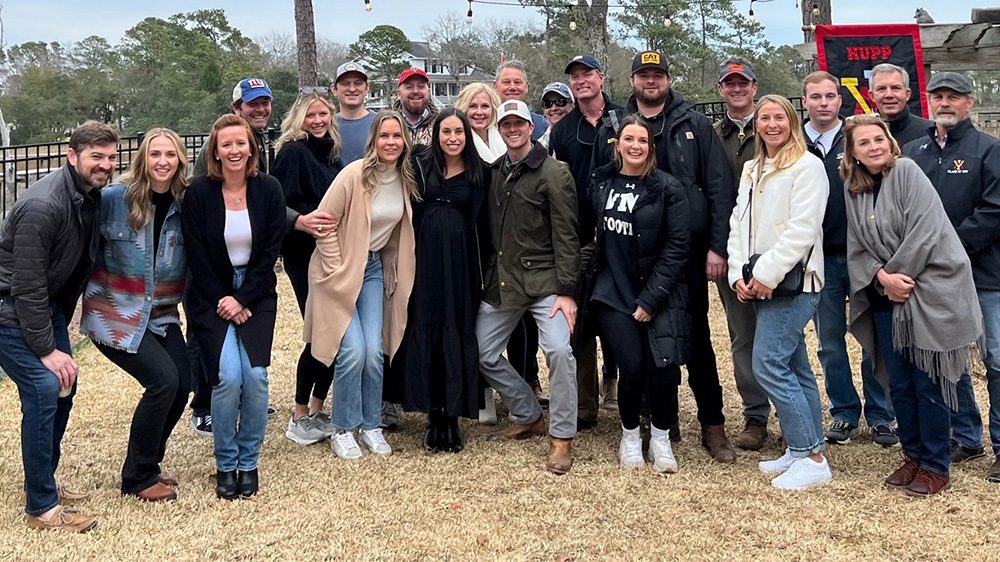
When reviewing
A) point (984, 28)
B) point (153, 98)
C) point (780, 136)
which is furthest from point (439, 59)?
point (780, 136)

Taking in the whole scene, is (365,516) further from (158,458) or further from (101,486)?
(101,486)

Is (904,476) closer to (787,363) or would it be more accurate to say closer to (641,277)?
(787,363)

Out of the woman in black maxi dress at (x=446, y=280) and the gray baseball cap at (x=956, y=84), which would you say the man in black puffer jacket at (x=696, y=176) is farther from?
the gray baseball cap at (x=956, y=84)

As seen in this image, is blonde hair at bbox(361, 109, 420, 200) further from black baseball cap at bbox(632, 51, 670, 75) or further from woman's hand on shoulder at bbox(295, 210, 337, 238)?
black baseball cap at bbox(632, 51, 670, 75)

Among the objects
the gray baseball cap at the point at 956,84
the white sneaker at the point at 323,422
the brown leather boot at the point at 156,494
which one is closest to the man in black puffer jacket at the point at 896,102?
the gray baseball cap at the point at 956,84

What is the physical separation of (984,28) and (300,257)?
651 cm

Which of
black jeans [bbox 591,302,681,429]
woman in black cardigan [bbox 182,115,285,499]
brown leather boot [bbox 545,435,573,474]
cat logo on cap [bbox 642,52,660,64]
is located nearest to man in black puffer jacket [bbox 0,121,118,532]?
woman in black cardigan [bbox 182,115,285,499]

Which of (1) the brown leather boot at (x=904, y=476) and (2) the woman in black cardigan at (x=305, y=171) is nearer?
(1) the brown leather boot at (x=904, y=476)

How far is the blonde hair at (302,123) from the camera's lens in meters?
5.16

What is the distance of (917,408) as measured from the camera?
436 centimetres

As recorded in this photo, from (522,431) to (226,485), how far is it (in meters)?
1.79

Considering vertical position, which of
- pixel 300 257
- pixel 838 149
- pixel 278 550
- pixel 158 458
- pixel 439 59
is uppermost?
pixel 439 59

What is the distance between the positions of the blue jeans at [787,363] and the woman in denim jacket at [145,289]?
296 cm

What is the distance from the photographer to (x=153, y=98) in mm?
38156
